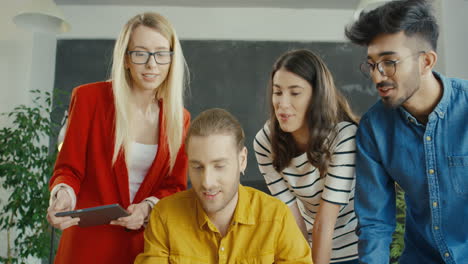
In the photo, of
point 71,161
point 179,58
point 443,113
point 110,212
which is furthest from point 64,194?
point 443,113

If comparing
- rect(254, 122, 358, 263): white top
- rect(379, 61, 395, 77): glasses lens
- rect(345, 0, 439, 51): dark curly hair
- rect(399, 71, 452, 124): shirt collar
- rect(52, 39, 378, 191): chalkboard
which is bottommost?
rect(254, 122, 358, 263): white top

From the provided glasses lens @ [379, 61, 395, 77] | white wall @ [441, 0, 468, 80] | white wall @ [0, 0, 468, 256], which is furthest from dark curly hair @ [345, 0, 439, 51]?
white wall @ [0, 0, 468, 256]

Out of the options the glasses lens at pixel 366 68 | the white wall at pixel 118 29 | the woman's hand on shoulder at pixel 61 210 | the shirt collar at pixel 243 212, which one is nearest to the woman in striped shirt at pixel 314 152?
the glasses lens at pixel 366 68

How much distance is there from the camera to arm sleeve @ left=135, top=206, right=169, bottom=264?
55.9 inches

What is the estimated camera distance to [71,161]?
1590 mm

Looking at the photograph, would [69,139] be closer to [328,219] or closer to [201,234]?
[201,234]

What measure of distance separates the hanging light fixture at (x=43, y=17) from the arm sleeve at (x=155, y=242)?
109 inches

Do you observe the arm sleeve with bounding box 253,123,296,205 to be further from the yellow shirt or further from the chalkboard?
the chalkboard

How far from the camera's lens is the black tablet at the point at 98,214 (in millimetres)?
1323

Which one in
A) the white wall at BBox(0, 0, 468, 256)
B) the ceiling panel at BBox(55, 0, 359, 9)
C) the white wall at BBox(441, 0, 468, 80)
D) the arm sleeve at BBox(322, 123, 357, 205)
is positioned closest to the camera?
the arm sleeve at BBox(322, 123, 357, 205)

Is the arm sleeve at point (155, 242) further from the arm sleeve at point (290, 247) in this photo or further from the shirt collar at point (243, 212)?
the arm sleeve at point (290, 247)

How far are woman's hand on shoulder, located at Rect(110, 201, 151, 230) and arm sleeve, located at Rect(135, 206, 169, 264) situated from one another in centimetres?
4

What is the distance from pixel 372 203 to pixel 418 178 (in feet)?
0.60

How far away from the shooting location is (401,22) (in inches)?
58.4
